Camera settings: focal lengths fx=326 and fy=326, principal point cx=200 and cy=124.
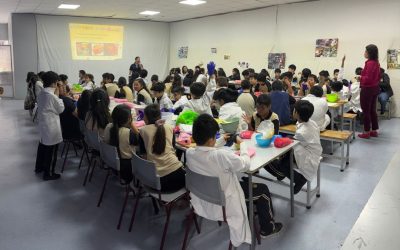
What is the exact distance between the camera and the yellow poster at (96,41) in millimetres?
11211

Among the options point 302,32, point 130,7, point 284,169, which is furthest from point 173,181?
point 130,7

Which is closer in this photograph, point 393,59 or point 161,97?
point 161,97

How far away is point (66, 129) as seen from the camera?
4172mm

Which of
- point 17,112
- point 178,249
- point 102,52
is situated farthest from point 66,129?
point 102,52

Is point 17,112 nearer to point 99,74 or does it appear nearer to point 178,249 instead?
point 99,74

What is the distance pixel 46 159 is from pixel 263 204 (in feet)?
8.75

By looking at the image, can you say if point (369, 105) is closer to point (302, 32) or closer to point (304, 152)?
point (304, 152)

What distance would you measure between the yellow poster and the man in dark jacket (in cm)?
880

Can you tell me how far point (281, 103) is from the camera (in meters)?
4.30

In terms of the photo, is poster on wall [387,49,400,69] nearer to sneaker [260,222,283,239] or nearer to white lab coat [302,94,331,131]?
white lab coat [302,94,331,131]

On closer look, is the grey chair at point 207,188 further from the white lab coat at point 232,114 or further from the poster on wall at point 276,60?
the poster on wall at point 276,60

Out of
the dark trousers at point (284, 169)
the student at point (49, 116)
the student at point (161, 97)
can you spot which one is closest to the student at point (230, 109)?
the dark trousers at point (284, 169)

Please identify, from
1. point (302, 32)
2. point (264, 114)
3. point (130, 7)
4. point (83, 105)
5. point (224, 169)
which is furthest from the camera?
point (130, 7)

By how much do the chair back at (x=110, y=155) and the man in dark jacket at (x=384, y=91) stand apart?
6.16 m
